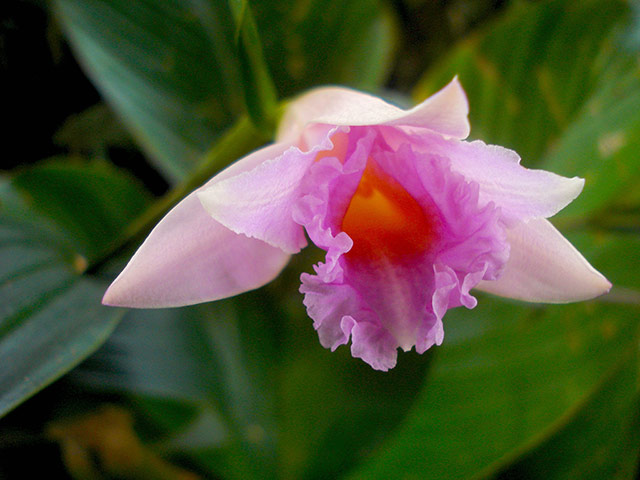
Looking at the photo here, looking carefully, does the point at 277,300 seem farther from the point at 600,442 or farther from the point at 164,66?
the point at 600,442

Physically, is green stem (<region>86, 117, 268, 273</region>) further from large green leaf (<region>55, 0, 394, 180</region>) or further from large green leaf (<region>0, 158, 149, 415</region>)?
large green leaf (<region>55, 0, 394, 180</region>)

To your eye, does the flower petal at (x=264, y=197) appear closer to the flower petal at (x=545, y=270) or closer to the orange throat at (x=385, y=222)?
the orange throat at (x=385, y=222)

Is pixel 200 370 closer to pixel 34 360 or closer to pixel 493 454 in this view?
pixel 34 360

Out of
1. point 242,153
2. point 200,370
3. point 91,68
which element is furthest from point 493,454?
point 91,68

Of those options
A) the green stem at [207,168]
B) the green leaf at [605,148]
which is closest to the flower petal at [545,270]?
the green stem at [207,168]

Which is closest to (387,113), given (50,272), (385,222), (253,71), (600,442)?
(385,222)

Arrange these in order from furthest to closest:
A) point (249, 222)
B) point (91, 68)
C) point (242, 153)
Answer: point (91, 68), point (242, 153), point (249, 222)
